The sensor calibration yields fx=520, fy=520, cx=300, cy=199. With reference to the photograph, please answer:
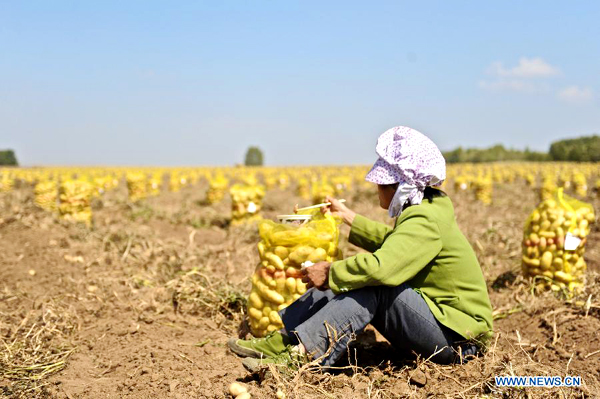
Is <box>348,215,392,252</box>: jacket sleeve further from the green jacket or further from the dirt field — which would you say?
the dirt field

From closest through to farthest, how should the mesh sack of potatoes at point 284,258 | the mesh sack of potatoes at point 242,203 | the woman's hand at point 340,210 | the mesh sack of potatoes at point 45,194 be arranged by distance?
the mesh sack of potatoes at point 284,258
the woman's hand at point 340,210
the mesh sack of potatoes at point 242,203
the mesh sack of potatoes at point 45,194

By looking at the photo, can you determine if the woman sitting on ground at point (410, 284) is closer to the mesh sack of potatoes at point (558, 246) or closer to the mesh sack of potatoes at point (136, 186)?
the mesh sack of potatoes at point (558, 246)

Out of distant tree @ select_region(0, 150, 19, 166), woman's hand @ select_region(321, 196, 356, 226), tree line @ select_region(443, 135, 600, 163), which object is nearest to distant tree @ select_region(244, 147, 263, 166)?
tree line @ select_region(443, 135, 600, 163)

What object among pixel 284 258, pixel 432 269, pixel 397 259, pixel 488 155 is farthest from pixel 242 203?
pixel 488 155

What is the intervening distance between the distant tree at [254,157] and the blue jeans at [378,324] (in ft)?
211

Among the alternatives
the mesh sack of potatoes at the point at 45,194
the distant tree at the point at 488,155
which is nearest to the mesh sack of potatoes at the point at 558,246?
the mesh sack of potatoes at the point at 45,194

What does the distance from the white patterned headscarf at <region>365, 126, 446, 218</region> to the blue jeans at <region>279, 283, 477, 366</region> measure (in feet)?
1.67

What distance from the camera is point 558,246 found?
15.0 ft

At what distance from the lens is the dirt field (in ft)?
9.23

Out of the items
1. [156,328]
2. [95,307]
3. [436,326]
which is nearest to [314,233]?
[436,326]

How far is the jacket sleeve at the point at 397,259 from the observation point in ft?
8.58

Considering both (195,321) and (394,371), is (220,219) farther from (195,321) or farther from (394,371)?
(394,371)

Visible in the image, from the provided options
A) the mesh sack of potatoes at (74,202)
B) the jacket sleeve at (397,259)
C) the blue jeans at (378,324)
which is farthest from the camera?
the mesh sack of potatoes at (74,202)

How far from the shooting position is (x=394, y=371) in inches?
121
